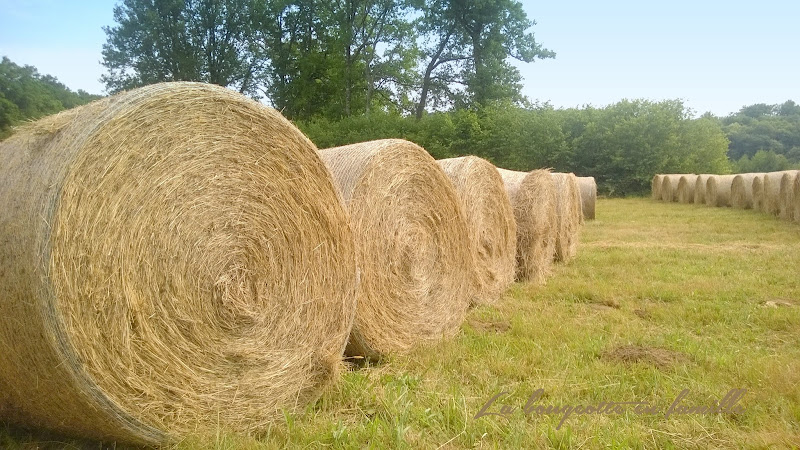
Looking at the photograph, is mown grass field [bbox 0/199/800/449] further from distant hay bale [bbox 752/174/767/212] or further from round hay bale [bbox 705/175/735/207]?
round hay bale [bbox 705/175/735/207]

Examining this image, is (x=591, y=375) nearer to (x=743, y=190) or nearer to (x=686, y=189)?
(x=743, y=190)

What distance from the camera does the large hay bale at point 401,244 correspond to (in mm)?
4145

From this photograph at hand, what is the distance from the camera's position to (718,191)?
64.2 feet

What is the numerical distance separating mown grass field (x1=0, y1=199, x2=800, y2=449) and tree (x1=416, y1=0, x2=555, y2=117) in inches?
1075

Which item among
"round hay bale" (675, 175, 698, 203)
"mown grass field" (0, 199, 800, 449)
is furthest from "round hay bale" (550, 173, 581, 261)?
"round hay bale" (675, 175, 698, 203)

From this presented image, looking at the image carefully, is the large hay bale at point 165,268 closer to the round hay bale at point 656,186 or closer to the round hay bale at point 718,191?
the round hay bale at point 718,191

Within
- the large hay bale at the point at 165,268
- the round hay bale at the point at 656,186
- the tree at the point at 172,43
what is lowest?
the round hay bale at the point at 656,186

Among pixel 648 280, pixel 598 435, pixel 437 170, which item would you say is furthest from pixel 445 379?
pixel 648 280

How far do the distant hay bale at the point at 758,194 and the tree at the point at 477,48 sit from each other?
1688 centimetres

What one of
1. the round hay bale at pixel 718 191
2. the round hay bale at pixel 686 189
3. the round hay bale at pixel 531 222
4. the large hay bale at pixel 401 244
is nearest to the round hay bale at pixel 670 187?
the round hay bale at pixel 686 189

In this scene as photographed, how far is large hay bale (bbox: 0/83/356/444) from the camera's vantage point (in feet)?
7.55

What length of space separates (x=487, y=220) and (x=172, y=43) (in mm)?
28786

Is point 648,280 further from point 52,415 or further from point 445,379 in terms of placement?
point 52,415

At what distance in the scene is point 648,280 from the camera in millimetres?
6762
